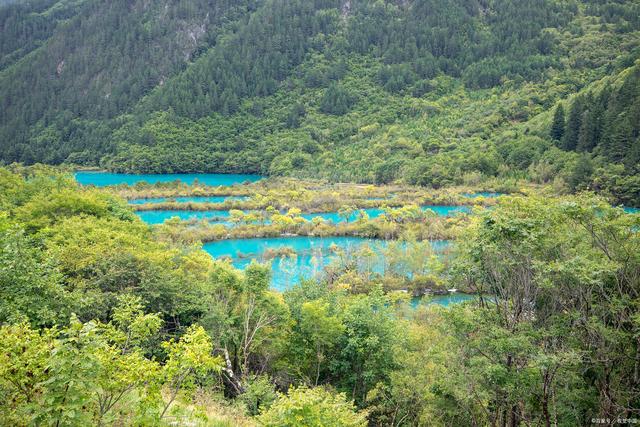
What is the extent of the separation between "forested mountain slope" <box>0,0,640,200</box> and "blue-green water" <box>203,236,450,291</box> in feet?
137

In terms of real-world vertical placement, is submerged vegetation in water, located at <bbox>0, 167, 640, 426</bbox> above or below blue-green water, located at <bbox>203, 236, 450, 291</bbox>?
above

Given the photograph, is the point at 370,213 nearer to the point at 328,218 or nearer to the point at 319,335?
the point at 328,218

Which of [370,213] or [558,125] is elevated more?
[558,125]

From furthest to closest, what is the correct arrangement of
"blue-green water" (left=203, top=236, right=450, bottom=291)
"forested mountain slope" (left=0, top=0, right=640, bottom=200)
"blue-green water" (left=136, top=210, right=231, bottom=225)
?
"forested mountain slope" (left=0, top=0, right=640, bottom=200) < "blue-green water" (left=136, top=210, right=231, bottom=225) < "blue-green water" (left=203, top=236, right=450, bottom=291)

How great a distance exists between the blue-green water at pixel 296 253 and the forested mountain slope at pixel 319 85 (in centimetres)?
4171

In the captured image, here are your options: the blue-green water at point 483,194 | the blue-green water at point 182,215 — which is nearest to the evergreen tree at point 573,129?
the blue-green water at point 483,194

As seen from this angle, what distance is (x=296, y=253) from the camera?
167ft

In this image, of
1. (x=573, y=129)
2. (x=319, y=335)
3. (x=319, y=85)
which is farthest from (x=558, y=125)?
(x=319, y=85)

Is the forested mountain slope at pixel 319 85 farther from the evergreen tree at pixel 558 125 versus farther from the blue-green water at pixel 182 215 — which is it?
the blue-green water at pixel 182 215

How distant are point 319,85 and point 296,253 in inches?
4891

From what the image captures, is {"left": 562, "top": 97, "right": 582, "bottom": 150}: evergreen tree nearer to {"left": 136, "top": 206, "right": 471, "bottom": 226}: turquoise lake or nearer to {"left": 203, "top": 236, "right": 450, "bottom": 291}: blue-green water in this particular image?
{"left": 136, "top": 206, "right": 471, "bottom": 226}: turquoise lake

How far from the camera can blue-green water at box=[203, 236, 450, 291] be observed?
139 ft

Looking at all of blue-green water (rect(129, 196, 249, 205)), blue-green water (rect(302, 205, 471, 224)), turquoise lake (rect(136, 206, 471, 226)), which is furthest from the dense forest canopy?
blue-green water (rect(129, 196, 249, 205))

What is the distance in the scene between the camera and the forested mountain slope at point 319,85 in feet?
369
